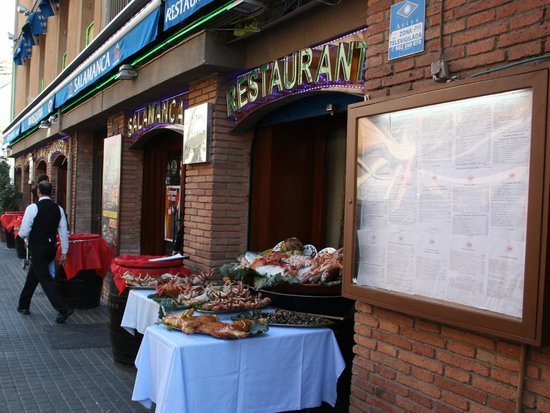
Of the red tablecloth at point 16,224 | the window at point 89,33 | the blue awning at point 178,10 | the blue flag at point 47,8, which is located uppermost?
the blue flag at point 47,8

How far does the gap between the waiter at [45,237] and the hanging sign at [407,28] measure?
5.63m

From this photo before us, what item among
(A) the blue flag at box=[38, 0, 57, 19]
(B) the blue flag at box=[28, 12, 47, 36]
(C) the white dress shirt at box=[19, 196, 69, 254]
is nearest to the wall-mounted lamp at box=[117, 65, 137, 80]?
(C) the white dress shirt at box=[19, 196, 69, 254]

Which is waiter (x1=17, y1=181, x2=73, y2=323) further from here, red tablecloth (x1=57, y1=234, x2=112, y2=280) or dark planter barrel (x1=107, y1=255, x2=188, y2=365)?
dark planter barrel (x1=107, y1=255, x2=188, y2=365)

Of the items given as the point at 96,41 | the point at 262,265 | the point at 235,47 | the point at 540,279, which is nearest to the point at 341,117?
the point at 235,47

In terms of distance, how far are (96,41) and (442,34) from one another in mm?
7417

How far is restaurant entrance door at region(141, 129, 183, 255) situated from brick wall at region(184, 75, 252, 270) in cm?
281

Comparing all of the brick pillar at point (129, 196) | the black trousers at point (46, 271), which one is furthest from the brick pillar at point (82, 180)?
the black trousers at point (46, 271)

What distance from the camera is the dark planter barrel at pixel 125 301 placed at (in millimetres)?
5320

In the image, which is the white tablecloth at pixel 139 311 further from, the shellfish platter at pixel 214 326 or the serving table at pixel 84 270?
the serving table at pixel 84 270

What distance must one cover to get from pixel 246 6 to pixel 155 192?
5004 millimetres

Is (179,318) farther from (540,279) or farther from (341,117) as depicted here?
(341,117)

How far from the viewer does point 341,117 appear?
18.1 ft

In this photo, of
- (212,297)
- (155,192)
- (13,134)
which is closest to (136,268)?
(212,297)

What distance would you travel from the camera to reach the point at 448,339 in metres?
2.84
